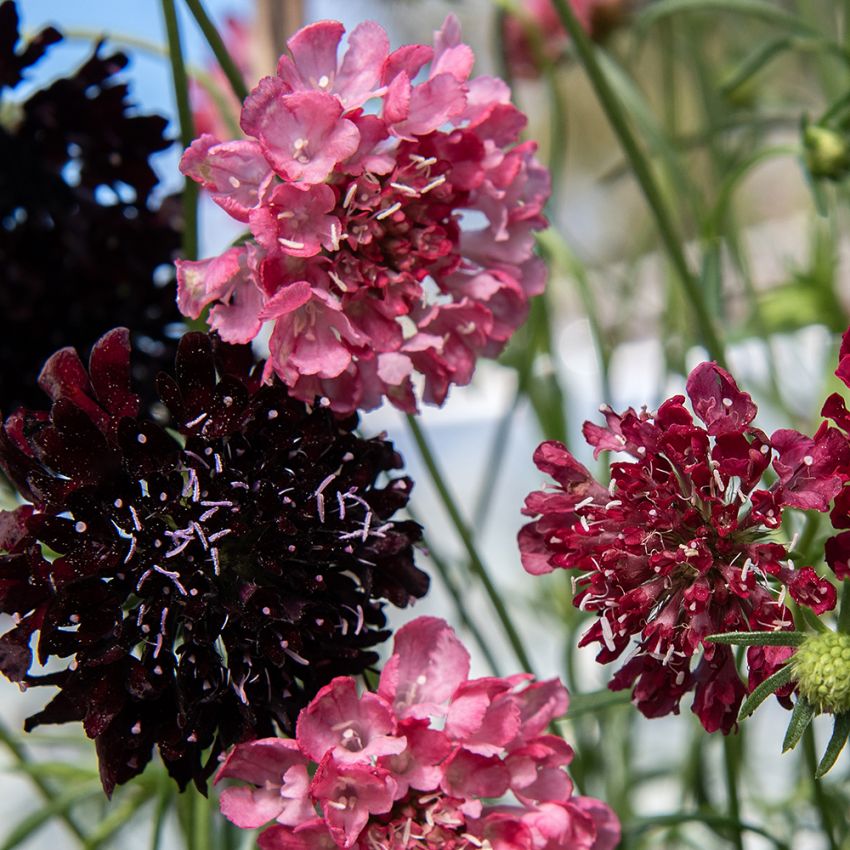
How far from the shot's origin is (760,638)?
255 mm

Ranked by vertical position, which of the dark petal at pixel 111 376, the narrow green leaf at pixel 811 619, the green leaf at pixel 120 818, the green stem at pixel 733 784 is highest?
the dark petal at pixel 111 376

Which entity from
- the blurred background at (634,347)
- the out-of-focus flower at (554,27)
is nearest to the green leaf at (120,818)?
the blurred background at (634,347)

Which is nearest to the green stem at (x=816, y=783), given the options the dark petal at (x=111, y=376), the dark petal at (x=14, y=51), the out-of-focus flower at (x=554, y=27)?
the dark petal at (x=111, y=376)

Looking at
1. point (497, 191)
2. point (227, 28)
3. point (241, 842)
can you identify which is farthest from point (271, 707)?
point (227, 28)

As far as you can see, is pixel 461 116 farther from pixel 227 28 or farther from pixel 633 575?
pixel 227 28

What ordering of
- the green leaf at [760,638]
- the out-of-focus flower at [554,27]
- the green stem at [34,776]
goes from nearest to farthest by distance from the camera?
the green leaf at [760,638] < the green stem at [34,776] < the out-of-focus flower at [554,27]

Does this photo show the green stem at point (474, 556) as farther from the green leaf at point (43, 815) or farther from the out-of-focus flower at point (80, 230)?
the green leaf at point (43, 815)

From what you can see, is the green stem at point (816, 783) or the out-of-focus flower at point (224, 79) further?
the out-of-focus flower at point (224, 79)

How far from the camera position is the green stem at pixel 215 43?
1.00 ft

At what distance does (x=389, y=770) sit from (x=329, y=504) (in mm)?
74

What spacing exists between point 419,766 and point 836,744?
4.3 inches

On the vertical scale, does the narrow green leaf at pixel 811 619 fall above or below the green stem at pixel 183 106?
below

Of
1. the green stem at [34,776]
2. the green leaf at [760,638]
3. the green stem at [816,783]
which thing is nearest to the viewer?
the green leaf at [760,638]

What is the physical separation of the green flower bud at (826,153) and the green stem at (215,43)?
0.81 feet
